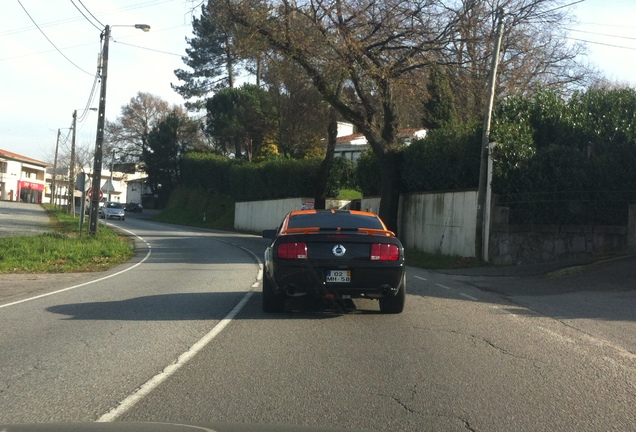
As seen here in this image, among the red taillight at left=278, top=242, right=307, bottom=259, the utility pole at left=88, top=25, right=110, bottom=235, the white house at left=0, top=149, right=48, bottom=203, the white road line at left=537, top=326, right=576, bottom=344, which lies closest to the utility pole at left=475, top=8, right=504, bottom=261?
the white road line at left=537, top=326, right=576, bottom=344

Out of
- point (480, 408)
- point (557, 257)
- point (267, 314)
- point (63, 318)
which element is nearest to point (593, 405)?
point (480, 408)

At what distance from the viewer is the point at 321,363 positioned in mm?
7312

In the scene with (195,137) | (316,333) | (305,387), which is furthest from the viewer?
(195,137)

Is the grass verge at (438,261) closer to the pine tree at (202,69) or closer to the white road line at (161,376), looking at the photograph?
the white road line at (161,376)

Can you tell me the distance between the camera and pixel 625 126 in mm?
22500

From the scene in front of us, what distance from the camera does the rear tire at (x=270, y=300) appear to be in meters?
10.2

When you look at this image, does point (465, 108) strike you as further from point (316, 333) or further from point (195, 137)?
point (195, 137)

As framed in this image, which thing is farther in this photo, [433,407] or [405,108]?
[405,108]

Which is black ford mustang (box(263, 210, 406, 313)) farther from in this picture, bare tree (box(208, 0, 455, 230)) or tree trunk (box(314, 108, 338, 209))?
tree trunk (box(314, 108, 338, 209))

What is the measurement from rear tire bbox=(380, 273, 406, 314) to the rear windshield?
116cm

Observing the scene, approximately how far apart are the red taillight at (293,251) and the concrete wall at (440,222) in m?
13.5

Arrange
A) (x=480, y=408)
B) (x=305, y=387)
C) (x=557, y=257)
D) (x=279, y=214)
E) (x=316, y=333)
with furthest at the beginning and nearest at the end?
(x=279, y=214) < (x=557, y=257) < (x=316, y=333) < (x=305, y=387) < (x=480, y=408)

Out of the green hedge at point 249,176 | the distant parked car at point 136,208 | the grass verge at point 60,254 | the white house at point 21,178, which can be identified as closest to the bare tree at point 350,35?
the grass verge at point 60,254

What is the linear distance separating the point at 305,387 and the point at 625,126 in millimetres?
19427
